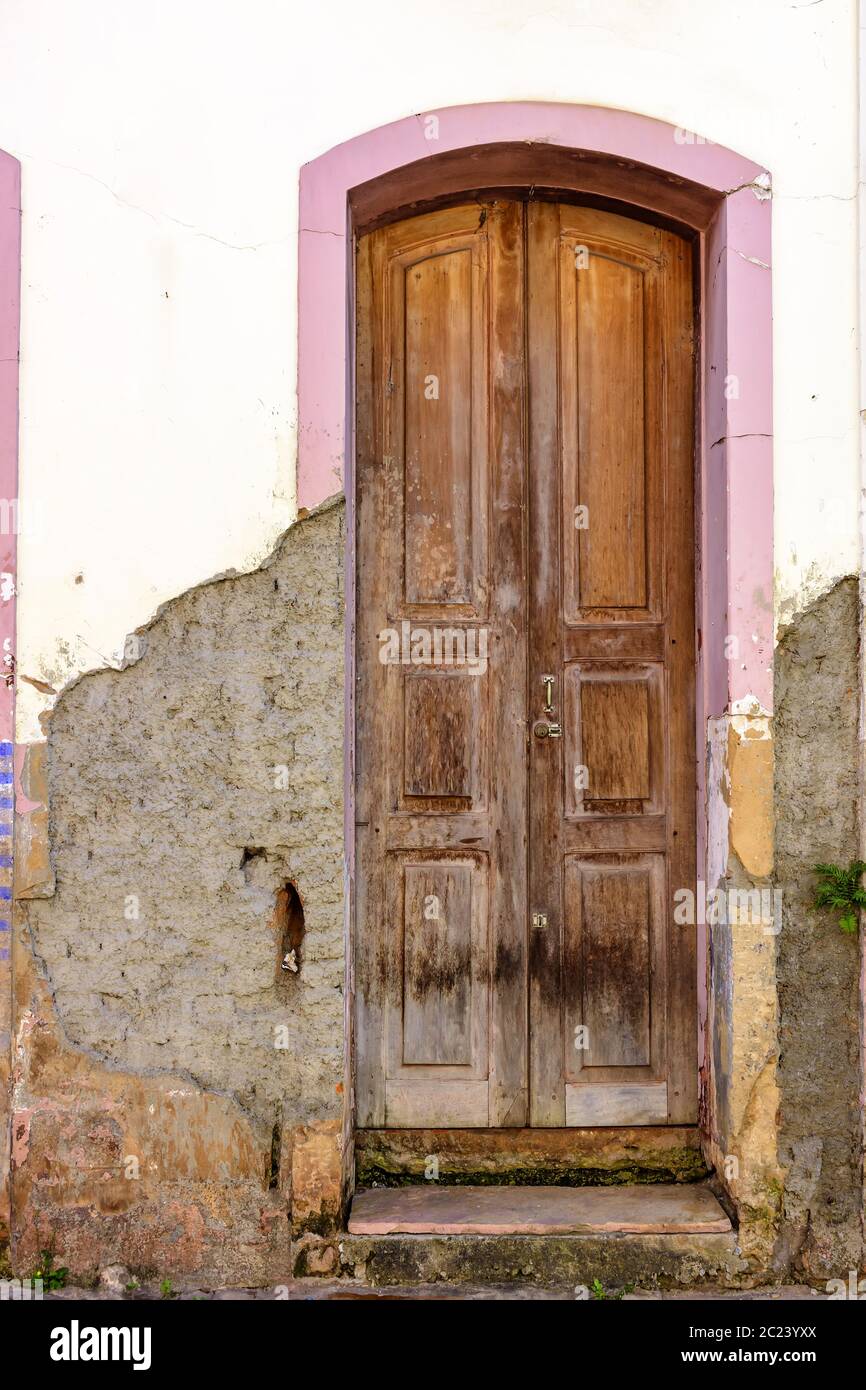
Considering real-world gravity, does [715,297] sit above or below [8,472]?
above

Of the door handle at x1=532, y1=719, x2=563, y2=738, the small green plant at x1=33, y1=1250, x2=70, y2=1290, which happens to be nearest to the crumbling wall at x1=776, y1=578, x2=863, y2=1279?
the door handle at x1=532, y1=719, x2=563, y2=738

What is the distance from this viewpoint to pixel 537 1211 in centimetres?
297

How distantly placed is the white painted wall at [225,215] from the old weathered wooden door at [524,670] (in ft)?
1.27

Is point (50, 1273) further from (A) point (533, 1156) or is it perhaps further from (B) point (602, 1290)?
(B) point (602, 1290)

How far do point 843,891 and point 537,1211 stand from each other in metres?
1.27

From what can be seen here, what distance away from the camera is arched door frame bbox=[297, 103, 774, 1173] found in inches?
116

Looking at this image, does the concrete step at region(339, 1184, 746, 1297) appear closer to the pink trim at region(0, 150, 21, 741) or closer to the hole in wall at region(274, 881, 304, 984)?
the hole in wall at region(274, 881, 304, 984)

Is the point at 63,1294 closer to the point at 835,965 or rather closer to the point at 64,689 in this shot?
the point at 64,689

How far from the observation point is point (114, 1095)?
9.52ft

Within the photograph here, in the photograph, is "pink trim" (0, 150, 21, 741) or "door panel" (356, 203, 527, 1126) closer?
"pink trim" (0, 150, 21, 741)

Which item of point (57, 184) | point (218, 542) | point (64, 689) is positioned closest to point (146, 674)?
point (64, 689)

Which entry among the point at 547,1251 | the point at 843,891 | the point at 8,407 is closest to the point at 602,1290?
the point at 547,1251

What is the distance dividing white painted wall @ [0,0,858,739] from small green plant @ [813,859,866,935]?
76 centimetres

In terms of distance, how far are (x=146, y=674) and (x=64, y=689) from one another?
239mm
